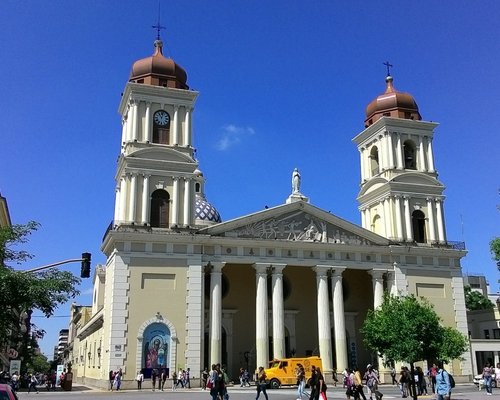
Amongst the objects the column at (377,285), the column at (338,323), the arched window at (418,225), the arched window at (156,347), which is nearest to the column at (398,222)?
the arched window at (418,225)

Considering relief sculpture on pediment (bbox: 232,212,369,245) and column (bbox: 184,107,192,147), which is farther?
column (bbox: 184,107,192,147)

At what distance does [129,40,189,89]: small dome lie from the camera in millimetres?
45494

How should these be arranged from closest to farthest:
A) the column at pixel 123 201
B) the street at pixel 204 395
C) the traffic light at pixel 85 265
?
the traffic light at pixel 85 265
the street at pixel 204 395
the column at pixel 123 201

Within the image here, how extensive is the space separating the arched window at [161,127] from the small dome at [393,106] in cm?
1923

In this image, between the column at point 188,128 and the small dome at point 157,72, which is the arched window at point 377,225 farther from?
the small dome at point 157,72

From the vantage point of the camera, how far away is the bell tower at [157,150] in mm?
42356

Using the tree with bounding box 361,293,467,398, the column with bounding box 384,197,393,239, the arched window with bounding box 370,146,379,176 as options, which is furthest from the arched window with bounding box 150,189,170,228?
the arched window with bounding box 370,146,379,176

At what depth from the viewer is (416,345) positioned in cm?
2883

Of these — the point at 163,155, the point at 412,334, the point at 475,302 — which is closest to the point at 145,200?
the point at 163,155

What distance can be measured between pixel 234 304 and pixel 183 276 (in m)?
7.41

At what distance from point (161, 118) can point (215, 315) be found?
52.4ft

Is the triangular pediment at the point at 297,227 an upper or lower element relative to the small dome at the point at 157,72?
lower

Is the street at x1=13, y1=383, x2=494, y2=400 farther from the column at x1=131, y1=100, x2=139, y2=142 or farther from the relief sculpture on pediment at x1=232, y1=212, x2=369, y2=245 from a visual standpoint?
the column at x1=131, y1=100, x2=139, y2=142

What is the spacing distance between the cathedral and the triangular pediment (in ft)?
0.29
